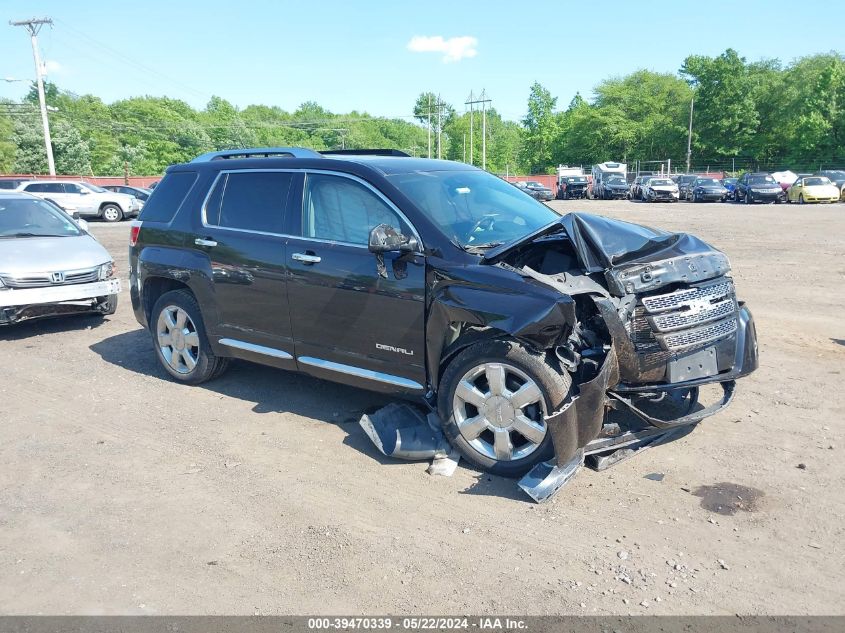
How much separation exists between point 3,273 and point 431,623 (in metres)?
6.91

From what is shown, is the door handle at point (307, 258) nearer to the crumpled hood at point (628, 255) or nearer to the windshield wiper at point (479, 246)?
the windshield wiper at point (479, 246)

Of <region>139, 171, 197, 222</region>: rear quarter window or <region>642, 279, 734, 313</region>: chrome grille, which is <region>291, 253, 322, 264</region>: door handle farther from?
<region>642, 279, 734, 313</region>: chrome grille

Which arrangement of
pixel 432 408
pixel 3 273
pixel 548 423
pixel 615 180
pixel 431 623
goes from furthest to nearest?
pixel 615 180, pixel 3 273, pixel 432 408, pixel 548 423, pixel 431 623

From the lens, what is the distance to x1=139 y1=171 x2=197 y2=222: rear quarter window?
606 cm

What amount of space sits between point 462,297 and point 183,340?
3070mm

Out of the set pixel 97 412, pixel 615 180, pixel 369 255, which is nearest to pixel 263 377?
pixel 97 412

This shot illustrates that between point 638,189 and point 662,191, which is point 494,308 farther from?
point 638,189

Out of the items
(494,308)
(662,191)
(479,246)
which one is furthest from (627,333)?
(662,191)

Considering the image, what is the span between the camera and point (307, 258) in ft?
16.5

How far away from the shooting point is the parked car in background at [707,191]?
123 ft

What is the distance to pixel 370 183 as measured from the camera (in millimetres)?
4852

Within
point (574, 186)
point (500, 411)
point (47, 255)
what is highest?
point (47, 255)

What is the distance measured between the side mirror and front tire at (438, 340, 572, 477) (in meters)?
0.78

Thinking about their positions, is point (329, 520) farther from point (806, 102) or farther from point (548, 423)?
point (806, 102)
